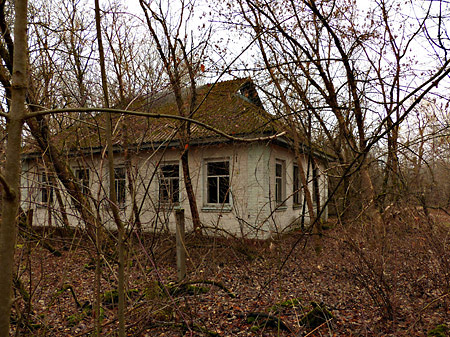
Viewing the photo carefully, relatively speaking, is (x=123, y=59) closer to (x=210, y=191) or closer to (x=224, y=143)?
(x=224, y=143)

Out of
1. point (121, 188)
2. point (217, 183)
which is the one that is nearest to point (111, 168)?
point (121, 188)

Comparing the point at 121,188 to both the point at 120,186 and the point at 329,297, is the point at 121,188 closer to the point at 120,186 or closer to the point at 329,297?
the point at 120,186

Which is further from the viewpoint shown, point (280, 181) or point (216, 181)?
point (280, 181)

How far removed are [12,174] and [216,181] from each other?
10156 mm

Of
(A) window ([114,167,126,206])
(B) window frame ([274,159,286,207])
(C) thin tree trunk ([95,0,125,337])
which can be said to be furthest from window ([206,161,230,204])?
(C) thin tree trunk ([95,0,125,337])

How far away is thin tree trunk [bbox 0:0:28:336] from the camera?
1.05m

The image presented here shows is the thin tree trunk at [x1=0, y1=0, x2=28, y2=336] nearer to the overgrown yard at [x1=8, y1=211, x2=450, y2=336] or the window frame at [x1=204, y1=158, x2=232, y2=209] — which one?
the overgrown yard at [x1=8, y1=211, x2=450, y2=336]

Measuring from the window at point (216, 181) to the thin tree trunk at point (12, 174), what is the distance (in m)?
9.72

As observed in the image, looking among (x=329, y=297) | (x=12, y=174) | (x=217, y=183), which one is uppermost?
(x=12, y=174)

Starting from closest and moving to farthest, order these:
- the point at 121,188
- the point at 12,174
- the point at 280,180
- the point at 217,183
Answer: the point at 12,174
the point at 121,188
the point at 217,183
the point at 280,180

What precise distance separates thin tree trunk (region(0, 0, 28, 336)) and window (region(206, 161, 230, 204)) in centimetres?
972

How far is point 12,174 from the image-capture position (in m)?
1.09

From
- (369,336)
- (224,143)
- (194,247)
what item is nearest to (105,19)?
(224,143)

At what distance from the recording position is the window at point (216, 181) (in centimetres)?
1100
